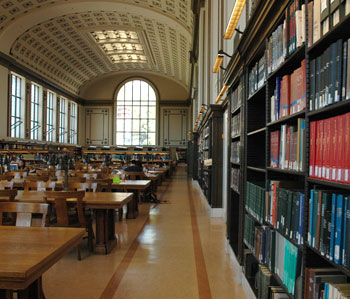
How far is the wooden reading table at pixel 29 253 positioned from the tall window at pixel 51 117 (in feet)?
74.3

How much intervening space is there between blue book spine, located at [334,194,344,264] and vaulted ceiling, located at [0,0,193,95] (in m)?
14.7

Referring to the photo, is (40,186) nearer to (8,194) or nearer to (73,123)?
(8,194)

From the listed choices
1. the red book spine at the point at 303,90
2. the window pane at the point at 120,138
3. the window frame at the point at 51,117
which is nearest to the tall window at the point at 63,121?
the window frame at the point at 51,117

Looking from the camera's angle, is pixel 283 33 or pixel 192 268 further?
pixel 192 268

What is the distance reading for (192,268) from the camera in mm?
3678

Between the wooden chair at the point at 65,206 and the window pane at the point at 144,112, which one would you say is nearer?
the wooden chair at the point at 65,206

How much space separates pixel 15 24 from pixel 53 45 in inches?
170

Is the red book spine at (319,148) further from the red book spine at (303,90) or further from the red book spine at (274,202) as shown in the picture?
the red book spine at (274,202)

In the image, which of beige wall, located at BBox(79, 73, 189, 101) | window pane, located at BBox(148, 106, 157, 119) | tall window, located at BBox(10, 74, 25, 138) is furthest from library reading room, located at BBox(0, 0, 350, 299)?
window pane, located at BBox(148, 106, 157, 119)

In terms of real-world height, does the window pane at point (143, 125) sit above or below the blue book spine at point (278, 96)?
above

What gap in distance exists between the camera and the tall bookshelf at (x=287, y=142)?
58.9 inches

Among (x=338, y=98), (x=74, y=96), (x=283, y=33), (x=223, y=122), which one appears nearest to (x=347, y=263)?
(x=338, y=98)

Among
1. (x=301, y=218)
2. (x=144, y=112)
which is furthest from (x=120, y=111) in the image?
(x=301, y=218)

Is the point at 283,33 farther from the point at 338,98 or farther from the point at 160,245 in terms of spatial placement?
the point at 160,245
